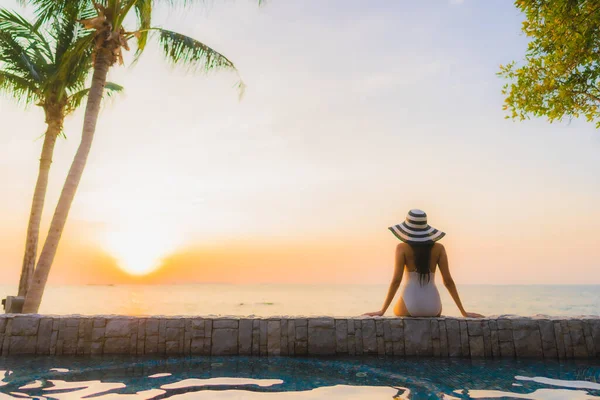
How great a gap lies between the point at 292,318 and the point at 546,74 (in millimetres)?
6130

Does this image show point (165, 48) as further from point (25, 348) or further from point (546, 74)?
point (546, 74)

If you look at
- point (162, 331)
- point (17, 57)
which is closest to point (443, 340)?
point (162, 331)

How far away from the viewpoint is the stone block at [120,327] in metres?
5.42

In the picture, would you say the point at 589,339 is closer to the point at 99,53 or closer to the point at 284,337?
the point at 284,337

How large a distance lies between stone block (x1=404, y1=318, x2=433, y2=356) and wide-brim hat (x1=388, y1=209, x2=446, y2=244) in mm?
1058

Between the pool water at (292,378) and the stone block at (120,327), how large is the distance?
0.33 meters

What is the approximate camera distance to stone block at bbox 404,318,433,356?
5.34m

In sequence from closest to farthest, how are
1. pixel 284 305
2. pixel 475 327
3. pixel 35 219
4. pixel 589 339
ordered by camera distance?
1. pixel 589 339
2. pixel 475 327
3. pixel 35 219
4. pixel 284 305

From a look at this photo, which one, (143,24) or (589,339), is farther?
(143,24)

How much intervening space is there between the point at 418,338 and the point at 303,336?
4.88 ft

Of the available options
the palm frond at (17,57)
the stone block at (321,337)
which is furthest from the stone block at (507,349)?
the palm frond at (17,57)

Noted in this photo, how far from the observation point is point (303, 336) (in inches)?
215

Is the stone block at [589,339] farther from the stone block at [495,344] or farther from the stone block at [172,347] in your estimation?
the stone block at [172,347]

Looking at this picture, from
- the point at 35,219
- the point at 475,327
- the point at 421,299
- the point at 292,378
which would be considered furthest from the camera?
the point at 35,219
